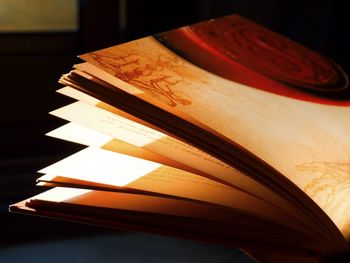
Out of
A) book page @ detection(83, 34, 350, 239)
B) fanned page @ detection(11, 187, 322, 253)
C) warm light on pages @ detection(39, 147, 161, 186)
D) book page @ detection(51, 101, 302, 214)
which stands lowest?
fanned page @ detection(11, 187, 322, 253)

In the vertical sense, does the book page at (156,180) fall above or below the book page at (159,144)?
below

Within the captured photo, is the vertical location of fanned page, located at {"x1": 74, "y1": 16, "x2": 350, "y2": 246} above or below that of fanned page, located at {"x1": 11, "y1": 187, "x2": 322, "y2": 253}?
above

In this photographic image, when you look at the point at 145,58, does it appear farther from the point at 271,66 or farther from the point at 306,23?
the point at 306,23

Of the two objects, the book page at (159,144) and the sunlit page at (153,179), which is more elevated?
the book page at (159,144)

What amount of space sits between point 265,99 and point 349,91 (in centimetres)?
10

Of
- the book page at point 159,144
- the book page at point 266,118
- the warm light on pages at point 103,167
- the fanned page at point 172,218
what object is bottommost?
the fanned page at point 172,218

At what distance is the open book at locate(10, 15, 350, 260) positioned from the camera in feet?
1.09

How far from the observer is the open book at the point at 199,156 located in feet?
1.09

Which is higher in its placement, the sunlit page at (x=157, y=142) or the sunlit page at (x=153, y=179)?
the sunlit page at (x=157, y=142)

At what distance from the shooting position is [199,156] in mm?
372

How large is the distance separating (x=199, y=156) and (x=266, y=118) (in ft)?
0.16

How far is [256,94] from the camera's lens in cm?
41

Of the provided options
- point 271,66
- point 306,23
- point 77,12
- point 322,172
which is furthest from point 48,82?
point 322,172

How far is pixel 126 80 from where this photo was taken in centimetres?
36
